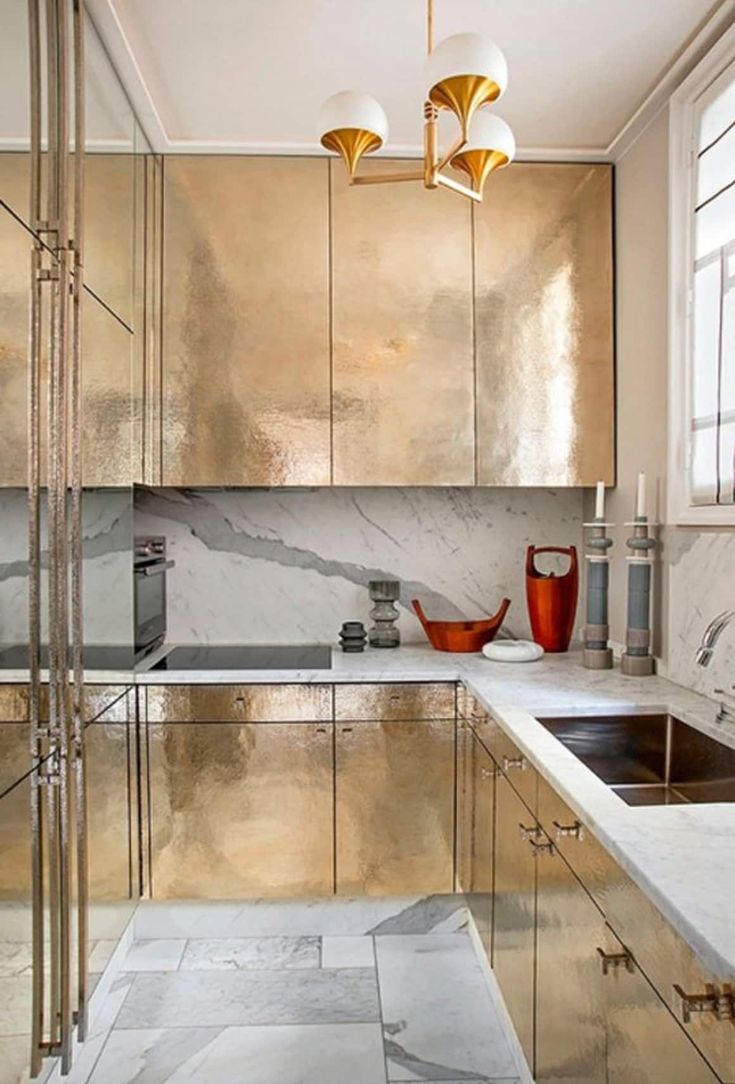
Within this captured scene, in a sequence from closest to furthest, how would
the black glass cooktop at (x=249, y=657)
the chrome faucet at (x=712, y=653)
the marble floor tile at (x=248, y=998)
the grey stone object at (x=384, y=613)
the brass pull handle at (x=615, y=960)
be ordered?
the brass pull handle at (x=615, y=960), the chrome faucet at (x=712, y=653), the marble floor tile at (x=248, y=998), the black glass cooktop at (x=249, y=657), the grey stone object at (x=384, y=613)

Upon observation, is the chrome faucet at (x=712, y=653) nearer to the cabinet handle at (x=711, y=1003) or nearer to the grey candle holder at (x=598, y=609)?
the grey candle holder at (x=598, y=609)

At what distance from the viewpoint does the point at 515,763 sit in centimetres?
219

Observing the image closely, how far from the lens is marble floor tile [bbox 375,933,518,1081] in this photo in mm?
2291

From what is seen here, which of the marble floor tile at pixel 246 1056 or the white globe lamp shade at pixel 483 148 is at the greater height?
Result: the white globe lamp shade at pixel 483 148

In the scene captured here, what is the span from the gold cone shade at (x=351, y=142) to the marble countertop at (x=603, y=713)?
4.27 ft

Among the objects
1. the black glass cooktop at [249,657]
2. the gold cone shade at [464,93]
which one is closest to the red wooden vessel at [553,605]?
the black glass cooktop at [249,657]

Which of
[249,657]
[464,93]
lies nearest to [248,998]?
[249,657]

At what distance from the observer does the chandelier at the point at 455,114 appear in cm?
170

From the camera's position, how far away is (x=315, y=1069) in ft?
7.48

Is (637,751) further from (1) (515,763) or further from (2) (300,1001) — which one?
(2) (300,1001)

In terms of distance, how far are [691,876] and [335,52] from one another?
2243 mm

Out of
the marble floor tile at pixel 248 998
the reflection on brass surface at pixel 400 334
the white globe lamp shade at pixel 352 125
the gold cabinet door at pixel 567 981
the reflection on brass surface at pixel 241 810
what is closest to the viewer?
the gold cabinet door at pixel 567 981

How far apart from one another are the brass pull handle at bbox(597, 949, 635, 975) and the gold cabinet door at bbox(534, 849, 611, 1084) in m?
0.03

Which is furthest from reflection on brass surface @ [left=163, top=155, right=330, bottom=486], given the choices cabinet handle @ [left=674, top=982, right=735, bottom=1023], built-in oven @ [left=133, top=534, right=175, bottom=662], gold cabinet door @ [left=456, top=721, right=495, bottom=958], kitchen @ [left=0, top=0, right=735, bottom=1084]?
cabinet handle @ [left=674, top=982, right=735, bottom=1023]
